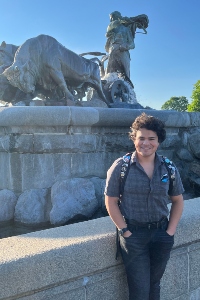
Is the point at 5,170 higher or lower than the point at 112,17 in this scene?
lower

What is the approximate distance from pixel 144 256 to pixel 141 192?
403mm

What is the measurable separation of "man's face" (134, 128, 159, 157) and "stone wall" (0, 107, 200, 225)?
1611mm

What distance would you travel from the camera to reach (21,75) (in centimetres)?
459

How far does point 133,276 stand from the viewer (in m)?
1.89

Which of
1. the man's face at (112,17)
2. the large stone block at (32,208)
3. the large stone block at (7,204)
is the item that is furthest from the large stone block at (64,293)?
the man's face at (112,17)

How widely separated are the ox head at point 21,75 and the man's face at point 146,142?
321 cm

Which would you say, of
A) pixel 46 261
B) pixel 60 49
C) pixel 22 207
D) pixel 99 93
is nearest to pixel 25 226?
pixel 22 207

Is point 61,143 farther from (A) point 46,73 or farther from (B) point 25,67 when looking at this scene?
(A) point 46,73

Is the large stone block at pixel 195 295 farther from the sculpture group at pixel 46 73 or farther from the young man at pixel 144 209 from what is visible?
the sculpture group at pixel 46 73

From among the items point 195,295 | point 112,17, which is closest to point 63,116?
point 195,295

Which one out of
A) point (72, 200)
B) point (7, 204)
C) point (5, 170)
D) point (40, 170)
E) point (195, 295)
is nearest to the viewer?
point (195, 295)

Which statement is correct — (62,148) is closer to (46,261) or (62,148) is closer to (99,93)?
(46,261)

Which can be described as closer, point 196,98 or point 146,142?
point 146,142

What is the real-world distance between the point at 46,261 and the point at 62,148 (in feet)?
6.57
